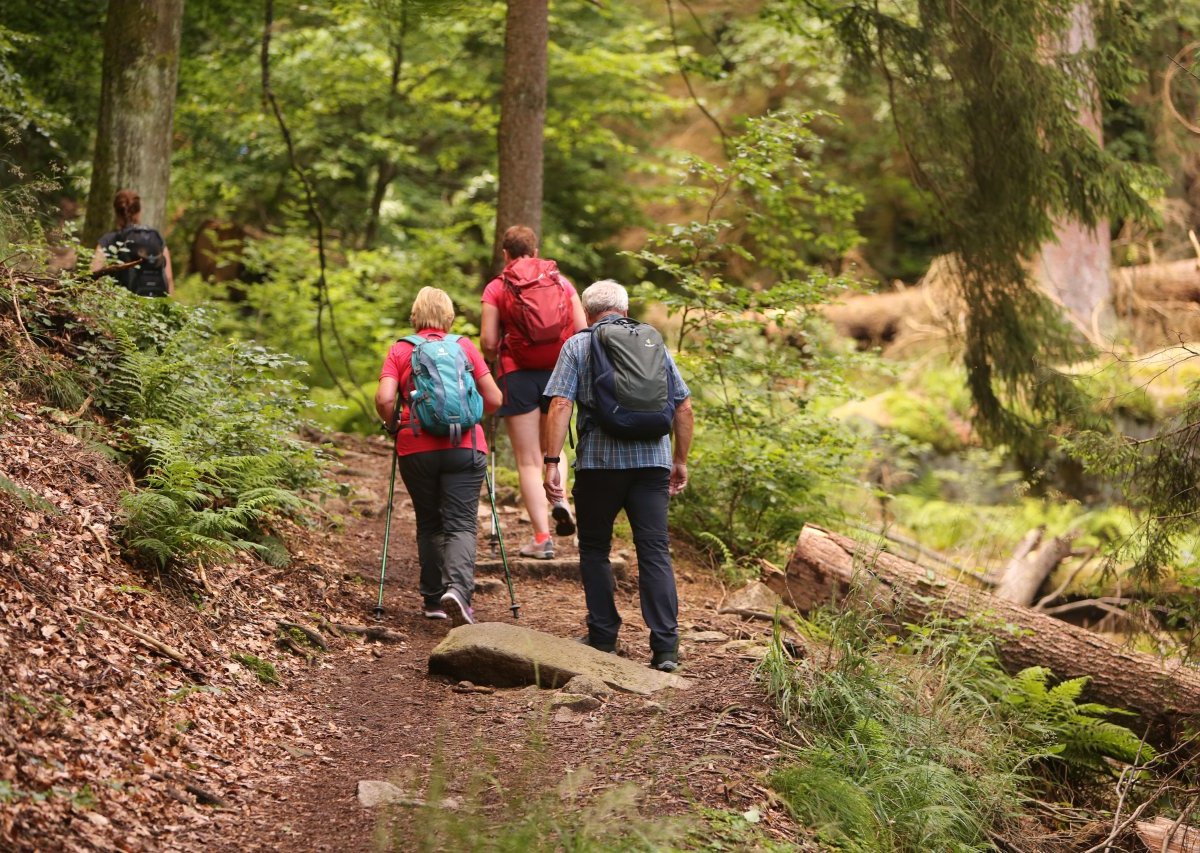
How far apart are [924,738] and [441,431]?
309cm

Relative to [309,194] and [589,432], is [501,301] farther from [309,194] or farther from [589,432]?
[309,194]

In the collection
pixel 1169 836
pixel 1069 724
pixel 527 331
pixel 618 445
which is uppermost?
pixel 527 331

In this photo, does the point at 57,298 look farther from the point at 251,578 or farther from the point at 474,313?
the point at 474,313

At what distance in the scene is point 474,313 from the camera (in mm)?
17562

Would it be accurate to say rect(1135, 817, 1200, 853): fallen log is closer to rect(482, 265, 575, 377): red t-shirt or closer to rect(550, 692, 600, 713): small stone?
rect(550, 692, 600, 713): small stone

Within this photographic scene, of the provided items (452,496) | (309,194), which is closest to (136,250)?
(309,194)

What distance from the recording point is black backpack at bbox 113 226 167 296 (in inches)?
337

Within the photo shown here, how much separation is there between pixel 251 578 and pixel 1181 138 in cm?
1166

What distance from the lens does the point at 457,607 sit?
6.40 m

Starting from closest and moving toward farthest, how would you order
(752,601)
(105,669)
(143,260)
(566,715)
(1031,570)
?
(105,669)
(566,715)
(752,601)
(143,260)
(1031,570)

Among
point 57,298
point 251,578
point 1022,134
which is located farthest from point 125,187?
point 1022,134

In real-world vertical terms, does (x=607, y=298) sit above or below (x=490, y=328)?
above

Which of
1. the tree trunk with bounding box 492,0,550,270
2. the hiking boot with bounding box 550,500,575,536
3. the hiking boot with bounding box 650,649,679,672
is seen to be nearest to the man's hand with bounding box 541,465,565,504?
the hiking boot with bounding box 550,500,575,536

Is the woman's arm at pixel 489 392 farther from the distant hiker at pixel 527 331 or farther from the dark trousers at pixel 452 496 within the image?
the distant hiker at pixel 527 331
